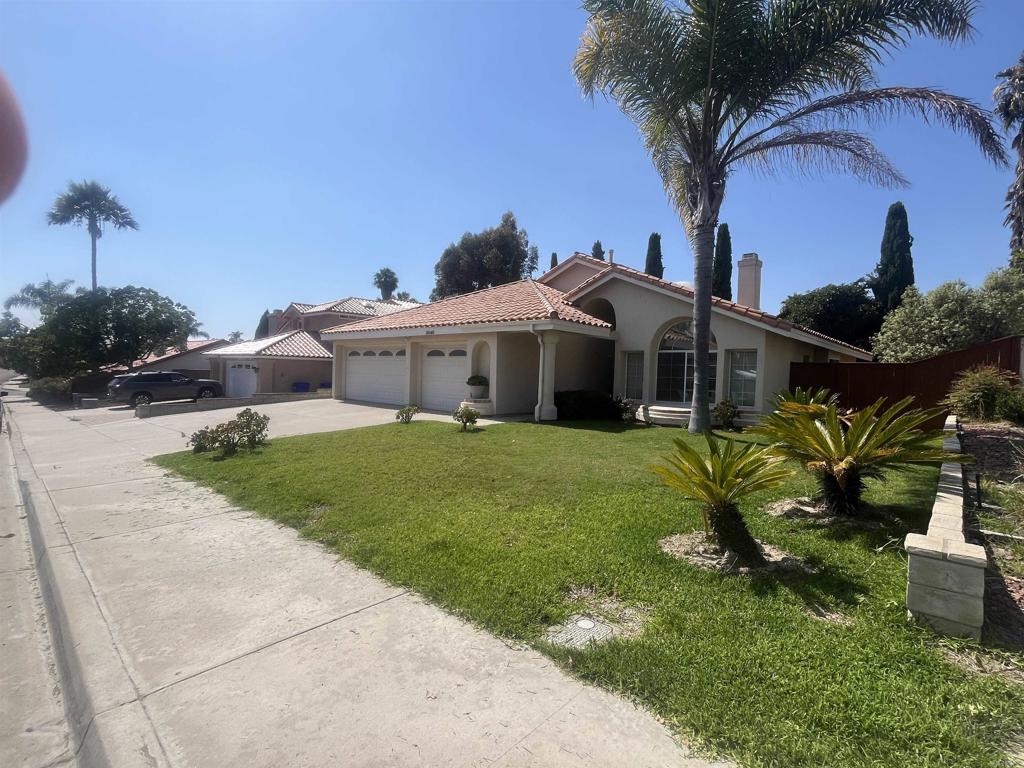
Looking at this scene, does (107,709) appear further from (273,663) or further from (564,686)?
(564,686)

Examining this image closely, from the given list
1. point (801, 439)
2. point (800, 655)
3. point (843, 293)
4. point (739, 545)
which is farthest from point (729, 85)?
point (843, 293)

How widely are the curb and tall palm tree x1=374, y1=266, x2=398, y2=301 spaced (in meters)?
53.6

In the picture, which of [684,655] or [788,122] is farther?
[788,122]

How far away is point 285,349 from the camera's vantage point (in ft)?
91.7

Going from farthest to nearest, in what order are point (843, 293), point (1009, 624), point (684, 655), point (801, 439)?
point (843, 293), point (801, 439), point (1009, 624), point (684, 655)

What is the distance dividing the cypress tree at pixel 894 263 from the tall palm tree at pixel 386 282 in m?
44.5

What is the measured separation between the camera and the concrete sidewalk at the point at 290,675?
7.89 feet

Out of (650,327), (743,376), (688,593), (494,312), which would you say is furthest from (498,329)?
(688,593)

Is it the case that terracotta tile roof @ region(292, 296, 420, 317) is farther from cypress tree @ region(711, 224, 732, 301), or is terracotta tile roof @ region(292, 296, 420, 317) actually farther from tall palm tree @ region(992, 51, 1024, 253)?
tall palm tree @ region(992, 51, 1024, 253)

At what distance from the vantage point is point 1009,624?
10.6 feet

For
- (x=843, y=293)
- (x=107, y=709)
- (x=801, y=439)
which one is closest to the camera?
(x=107, y=709)

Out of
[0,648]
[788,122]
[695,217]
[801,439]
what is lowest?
[0,648]

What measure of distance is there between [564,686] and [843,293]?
34.9 m

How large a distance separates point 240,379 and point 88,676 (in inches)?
1092
